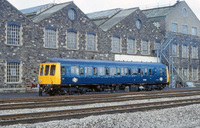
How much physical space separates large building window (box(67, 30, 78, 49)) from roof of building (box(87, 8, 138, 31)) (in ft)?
16.0

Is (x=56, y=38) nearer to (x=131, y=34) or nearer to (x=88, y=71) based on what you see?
(x=88, y=71)

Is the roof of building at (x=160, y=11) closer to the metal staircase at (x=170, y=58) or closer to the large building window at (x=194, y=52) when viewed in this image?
the metal staircase at (x=170, y=58)

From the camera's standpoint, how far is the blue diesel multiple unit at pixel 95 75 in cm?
2430

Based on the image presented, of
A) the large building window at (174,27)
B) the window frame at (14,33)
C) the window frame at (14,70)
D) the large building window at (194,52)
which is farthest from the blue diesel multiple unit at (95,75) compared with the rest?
the large building window at (194,52)

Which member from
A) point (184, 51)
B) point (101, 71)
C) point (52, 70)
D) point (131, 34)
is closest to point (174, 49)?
point (184, 51)

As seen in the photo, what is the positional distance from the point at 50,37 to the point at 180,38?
23188mm

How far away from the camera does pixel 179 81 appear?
45.9 m

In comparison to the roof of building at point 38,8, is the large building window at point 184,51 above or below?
below

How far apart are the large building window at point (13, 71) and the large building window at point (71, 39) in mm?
6183

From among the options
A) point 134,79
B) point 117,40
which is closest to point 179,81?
point 117,40

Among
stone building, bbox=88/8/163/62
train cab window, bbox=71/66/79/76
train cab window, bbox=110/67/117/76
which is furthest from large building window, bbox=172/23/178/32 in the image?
train cab window, bbox=71/66/79/76

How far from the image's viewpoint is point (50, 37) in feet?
106

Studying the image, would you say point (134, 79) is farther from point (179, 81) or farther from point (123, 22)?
point (179, 81)

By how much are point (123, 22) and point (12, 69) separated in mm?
15741
